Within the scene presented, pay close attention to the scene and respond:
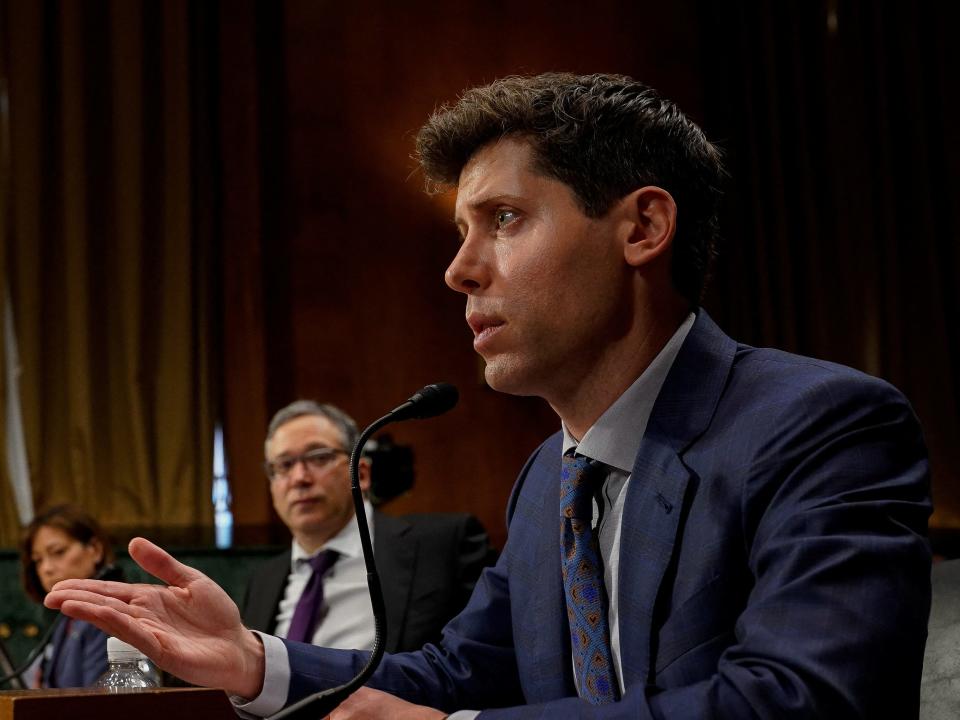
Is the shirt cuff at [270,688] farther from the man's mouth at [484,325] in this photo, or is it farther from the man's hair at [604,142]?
the man's hair at [604,142]

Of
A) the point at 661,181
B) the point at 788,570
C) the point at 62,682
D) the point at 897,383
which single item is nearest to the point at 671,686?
the point at 788,570

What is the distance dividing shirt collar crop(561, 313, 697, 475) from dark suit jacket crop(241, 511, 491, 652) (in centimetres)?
181

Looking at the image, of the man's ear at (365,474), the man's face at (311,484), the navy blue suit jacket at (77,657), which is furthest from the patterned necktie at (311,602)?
the navy blue suit jacket at (77,657)

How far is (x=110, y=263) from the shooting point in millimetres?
4883

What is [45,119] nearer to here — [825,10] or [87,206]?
[87,206]

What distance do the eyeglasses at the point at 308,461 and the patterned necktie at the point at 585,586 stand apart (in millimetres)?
2207

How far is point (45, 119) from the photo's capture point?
191 inches

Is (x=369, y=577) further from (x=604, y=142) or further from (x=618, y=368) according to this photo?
(x=604, y=142)

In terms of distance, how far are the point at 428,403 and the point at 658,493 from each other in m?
0.30

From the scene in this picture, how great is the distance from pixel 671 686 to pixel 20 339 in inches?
163

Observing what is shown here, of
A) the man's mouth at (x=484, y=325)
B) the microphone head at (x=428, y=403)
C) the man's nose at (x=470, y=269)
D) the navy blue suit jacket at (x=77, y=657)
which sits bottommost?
the navy blue suit jacket at (x=77, y=657)

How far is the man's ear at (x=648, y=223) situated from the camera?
151 centimetres

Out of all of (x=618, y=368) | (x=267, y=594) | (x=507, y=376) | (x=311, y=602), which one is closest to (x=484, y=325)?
(x=507, y=376)

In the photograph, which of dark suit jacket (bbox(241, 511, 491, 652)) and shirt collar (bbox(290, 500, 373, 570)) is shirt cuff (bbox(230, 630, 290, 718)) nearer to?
dark suit jacket (bbox(241, 511, 491, 652))
